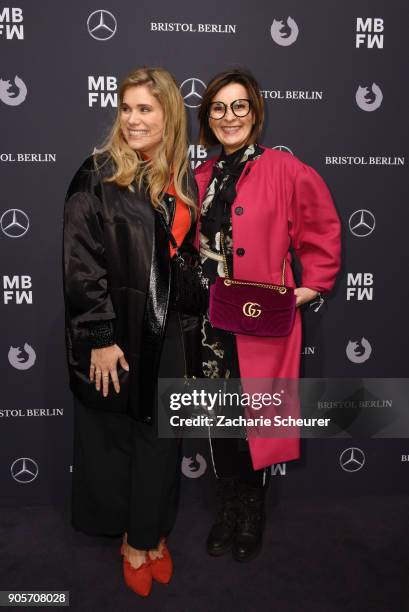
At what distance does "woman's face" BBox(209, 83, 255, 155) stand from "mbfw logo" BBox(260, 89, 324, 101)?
0.38 m

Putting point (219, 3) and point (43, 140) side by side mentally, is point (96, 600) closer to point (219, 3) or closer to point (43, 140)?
point (43, 140)

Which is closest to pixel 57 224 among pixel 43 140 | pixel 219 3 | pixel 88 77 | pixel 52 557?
pixel 43 140

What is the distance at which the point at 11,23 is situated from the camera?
7.15 ft

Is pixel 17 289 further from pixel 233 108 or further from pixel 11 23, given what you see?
pixel 233 108

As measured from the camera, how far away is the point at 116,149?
175 centimetres

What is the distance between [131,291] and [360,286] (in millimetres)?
1234

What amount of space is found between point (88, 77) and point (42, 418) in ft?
5.17

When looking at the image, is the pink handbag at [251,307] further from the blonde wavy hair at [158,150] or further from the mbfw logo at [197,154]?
the mbfw logo at [197,154]

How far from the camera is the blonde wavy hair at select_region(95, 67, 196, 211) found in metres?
1.71

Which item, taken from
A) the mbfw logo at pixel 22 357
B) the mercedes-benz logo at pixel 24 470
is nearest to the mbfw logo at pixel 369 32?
the mbfw logo at pixel 22 357

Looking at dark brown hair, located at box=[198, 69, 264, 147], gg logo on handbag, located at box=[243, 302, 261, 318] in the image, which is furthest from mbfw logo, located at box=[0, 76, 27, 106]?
gg logo on handbag, located at box=[243, 302, 261, 318]

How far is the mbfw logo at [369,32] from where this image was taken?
7.45ft

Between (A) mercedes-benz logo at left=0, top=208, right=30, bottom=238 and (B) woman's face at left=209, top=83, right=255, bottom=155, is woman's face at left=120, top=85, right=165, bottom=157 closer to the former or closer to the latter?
(B) woman's face at left=209, top=83, right=255, bottom=155

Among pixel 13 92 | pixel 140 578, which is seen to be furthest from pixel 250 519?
pixel 13 92
